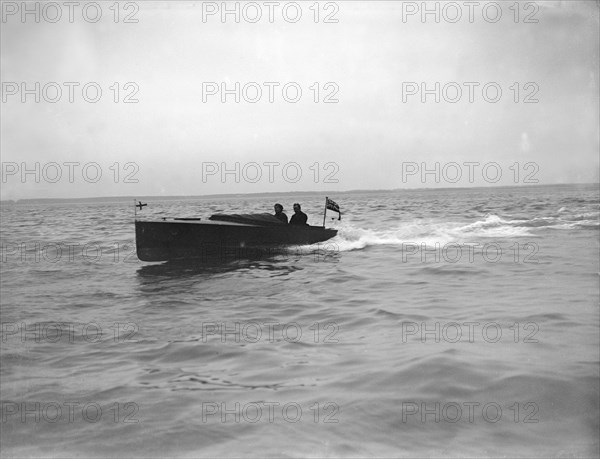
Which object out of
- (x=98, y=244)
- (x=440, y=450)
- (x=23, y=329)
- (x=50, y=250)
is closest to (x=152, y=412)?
(x=440, y=450)

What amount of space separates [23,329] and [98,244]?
16.6 meters

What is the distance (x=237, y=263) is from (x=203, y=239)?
4.26 ft

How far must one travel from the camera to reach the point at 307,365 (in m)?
6.30

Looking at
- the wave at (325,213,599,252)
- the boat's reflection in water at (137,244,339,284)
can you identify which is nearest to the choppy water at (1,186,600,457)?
the boat's reflection in water at (137,244,339,284)

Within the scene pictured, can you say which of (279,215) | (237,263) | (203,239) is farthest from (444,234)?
(203,239)

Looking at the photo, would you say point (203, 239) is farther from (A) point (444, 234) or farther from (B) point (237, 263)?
(A) point (444, 234)

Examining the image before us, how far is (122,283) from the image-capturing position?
1366 cm

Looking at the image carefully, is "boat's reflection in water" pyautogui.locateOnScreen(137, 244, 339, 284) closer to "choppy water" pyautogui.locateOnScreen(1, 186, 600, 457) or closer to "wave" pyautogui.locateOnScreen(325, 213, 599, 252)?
"choppy water" pyautogui.locateOnScreen(1, 186, 600, 457)

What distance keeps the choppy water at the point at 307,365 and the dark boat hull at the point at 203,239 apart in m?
2.52

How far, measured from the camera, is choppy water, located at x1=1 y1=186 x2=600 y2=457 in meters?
4.43

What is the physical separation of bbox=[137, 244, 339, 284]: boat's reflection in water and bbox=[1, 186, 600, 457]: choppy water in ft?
3.78

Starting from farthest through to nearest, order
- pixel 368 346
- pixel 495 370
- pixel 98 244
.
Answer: pixel 98 244 → pixel 368 346 → pixel 495 370

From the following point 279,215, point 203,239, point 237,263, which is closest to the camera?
point 203,239

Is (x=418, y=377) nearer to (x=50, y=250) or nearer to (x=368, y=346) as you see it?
(x=368, y=346)
